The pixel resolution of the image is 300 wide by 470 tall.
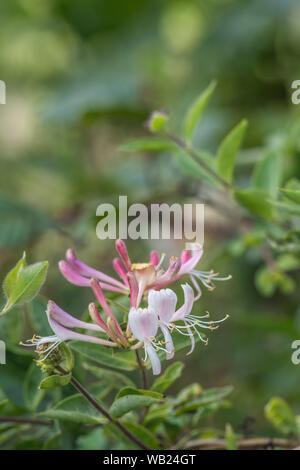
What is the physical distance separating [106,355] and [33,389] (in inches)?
3.3

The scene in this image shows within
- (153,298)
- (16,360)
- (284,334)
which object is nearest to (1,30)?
(284,334)

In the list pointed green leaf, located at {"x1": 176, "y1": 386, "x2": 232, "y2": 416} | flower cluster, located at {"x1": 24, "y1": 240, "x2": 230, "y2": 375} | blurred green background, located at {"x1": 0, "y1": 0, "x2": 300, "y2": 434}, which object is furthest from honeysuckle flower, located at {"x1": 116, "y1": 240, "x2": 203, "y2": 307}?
blurred green background, located at {"x1": 0, "y1": 0, "x2": 300, "y2": 434}

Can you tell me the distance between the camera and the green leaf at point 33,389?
0.44 meters

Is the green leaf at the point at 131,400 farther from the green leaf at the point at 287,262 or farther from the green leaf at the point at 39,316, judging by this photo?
the green leaf at the point at 287,262

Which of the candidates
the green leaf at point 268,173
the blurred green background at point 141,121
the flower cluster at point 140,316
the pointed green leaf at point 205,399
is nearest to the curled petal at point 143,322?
the flower cluster at point 140,316

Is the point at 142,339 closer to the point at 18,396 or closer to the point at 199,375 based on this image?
the point at 18,396

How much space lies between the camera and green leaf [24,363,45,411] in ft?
1.43

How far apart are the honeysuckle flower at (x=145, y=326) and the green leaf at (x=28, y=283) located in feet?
0.21

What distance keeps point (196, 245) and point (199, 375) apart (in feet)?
2.00

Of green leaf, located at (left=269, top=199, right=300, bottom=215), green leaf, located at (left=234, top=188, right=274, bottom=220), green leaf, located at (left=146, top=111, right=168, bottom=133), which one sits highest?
green leaf, located at (left=146, top=111, right=168, bottom=133)

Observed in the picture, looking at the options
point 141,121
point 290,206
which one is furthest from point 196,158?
point 141,121

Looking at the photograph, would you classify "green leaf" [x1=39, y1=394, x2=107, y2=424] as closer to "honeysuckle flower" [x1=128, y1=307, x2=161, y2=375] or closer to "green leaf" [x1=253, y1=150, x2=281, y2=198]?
"honeysuckle flower" [x1=128, y1=307, x2=161, y2=375]

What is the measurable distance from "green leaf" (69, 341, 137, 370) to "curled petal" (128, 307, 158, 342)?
0.05 m

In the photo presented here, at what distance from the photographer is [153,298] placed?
351 mm
